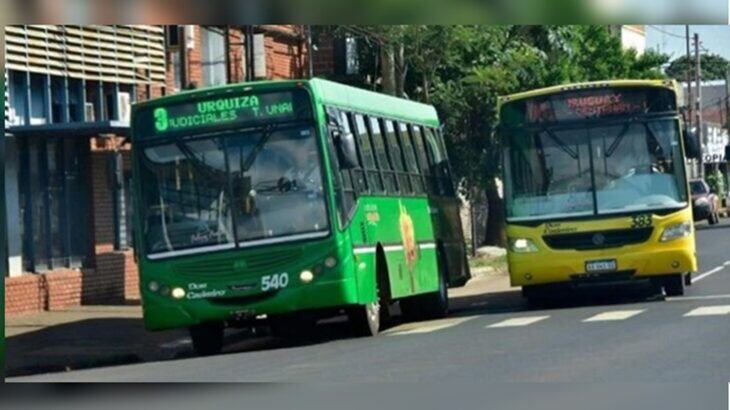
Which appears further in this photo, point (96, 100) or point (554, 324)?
point (96, 100)

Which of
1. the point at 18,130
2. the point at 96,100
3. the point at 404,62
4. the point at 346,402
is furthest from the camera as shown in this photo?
the point at 404,62

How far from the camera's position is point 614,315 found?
2642cm

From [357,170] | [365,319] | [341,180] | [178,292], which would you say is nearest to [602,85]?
[357,170]

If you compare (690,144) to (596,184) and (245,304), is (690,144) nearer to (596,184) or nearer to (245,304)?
(596,184)

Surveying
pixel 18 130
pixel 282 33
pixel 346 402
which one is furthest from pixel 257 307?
pixel 282 33

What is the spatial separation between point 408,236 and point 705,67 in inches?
885

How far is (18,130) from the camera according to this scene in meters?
29.5

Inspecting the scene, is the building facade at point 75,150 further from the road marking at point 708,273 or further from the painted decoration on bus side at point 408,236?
the road marking at point 708,273

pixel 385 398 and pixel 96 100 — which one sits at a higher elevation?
pixel 96 100

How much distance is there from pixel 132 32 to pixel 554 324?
10.9 metres

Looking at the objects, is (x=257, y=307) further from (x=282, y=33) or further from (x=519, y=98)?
(x=282, y=33)

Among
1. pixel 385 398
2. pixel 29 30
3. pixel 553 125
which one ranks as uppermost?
pixel 29 30

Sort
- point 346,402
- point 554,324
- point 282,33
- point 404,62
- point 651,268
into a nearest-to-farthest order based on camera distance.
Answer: point 346,402 < point 554,324 < point 651,268 < point 404,62 < point 282,33

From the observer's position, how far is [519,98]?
2831 centimetres
